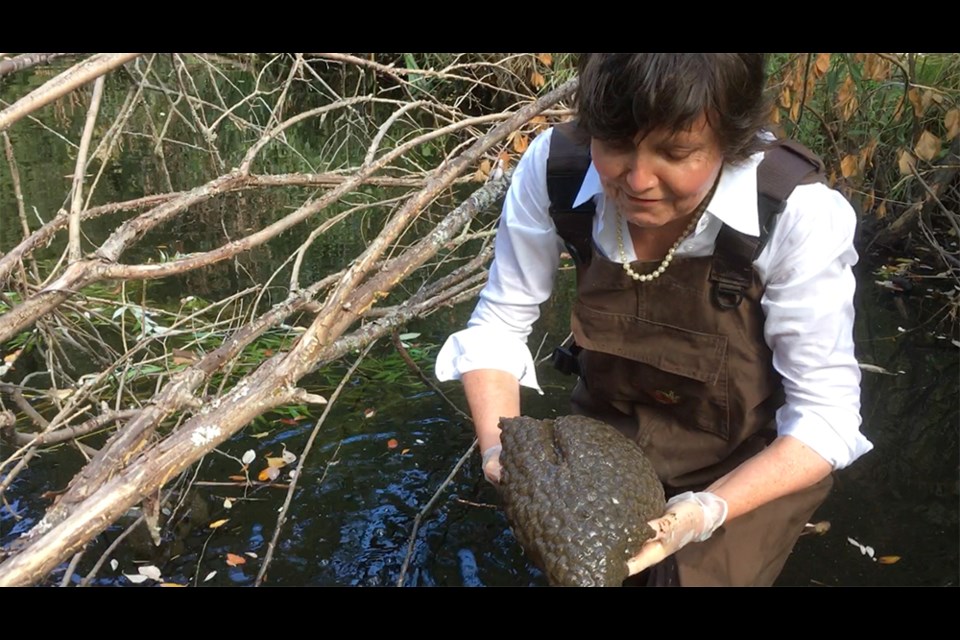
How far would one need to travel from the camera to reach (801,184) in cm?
167

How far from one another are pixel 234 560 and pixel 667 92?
94.8 inches

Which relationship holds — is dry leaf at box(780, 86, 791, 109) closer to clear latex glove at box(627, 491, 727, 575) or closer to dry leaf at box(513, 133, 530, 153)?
dry leaf at box(513, 133, 530, 153)

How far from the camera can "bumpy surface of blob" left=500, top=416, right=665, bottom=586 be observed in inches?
58.7

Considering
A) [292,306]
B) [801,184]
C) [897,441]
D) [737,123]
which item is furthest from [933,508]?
[292,306]

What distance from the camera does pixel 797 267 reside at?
1.66 metres

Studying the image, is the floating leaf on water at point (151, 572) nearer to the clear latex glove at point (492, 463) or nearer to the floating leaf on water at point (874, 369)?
the clear latex glove at point (492, 463)

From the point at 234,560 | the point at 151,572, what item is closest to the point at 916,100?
the point at 234,560

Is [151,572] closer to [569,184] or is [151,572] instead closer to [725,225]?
[569,184]

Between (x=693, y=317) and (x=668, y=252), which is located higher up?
(x=668, y=252)

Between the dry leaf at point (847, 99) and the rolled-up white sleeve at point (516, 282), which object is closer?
the rolled-up white sleeve at point (516, 282)

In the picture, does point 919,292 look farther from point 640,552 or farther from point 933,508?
point 640,552

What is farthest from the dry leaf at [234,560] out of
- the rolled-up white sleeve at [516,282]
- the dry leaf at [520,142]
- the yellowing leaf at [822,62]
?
→ the yellowing leaf at [822,62]

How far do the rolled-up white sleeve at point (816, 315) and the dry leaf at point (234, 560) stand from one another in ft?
6.86

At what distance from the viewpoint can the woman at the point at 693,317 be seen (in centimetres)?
147
